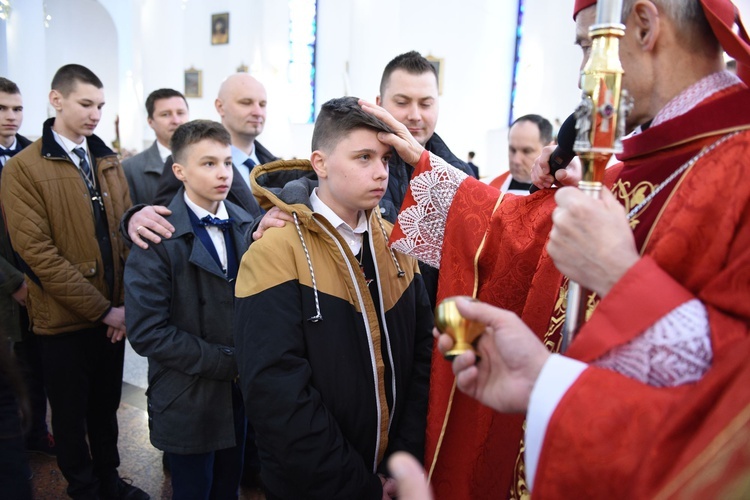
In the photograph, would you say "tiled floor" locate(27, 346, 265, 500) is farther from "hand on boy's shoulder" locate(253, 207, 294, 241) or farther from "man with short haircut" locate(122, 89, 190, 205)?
"hand on boy's shoulder" locate(253, 207, 294, 241)

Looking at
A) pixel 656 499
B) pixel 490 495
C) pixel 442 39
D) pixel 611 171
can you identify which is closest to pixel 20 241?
pixel 490 495

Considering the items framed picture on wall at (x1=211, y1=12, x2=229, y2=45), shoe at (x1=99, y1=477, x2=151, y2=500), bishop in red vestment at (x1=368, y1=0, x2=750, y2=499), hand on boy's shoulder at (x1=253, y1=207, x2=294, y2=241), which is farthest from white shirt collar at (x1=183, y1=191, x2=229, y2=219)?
framed picture on wall at (x1=211, y1=12, x2=229, y2=45)

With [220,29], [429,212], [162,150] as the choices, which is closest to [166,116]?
[162,150]

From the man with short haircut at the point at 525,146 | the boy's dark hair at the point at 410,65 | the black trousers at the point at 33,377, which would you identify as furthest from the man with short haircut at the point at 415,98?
the black trousers at the point at 33,377

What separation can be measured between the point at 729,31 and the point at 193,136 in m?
2.26

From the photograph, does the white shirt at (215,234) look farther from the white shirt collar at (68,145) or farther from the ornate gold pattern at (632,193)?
the ornate gold pattern at (632,193)

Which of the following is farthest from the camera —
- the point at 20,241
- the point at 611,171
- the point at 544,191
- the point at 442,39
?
the point at 442,39

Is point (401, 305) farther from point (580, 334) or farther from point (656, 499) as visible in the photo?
point (656, 499)

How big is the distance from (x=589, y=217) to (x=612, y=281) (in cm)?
12

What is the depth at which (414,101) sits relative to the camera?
2783 mm

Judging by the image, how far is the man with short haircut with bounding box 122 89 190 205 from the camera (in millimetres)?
3777

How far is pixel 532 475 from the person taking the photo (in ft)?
3.23

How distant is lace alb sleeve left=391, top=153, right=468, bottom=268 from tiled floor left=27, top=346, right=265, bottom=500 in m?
1.98

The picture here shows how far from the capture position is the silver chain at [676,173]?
3.53ft
